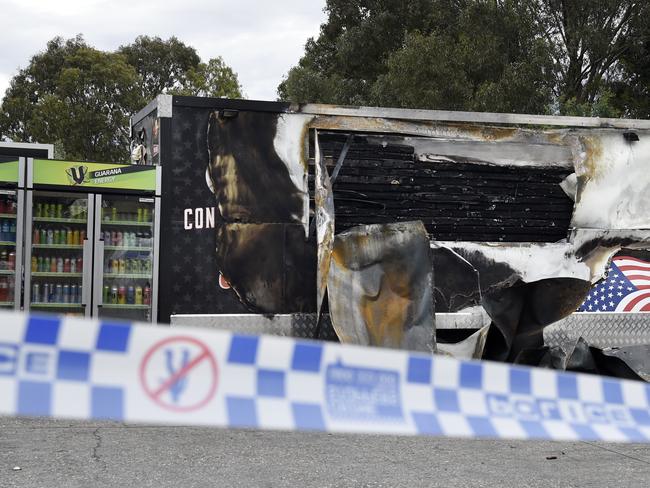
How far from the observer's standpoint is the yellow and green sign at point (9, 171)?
25.2ft

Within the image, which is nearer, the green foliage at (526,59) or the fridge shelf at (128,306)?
the fridge shelf at (128,306)

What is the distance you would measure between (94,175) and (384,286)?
298 cm

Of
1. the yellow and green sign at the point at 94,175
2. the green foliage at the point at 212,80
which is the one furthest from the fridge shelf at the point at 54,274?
the green foliage at the point at 212,80

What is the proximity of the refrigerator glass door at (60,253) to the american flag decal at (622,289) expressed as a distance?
486cm

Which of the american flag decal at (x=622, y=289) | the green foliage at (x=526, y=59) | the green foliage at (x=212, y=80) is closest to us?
the american flag decal at (x=622, y=289)

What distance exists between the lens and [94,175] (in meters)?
8.14

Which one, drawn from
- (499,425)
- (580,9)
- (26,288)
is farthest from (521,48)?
(499,425)

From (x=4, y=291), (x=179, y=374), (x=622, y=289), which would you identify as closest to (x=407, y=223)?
(x=622, y=289)

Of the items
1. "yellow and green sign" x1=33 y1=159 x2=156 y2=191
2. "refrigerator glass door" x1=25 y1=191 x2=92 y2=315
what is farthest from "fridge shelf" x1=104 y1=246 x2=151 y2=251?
"yellow and green sign" x1=33 y1=159 x2=156 y2=191

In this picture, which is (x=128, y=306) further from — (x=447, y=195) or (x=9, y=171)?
(x=447, y=195)

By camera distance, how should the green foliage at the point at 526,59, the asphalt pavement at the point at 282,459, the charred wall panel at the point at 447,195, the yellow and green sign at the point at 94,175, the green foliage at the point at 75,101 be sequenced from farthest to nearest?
the green foliage at the point at 75,101 → the green foliage at the point at 526,59 → the yellow and green sign at the point at 94,175 → the charred wall panel at the point at 447,195 → the asphalt pavement at the point at 282,459

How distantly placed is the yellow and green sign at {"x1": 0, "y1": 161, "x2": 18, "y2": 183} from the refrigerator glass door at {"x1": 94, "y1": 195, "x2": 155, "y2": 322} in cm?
82

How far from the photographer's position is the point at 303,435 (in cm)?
589

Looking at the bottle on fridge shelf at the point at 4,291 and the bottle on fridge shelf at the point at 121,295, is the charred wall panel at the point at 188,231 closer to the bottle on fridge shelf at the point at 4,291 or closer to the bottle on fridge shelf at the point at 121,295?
the bottle on fridge shelf at the point at 121,295
